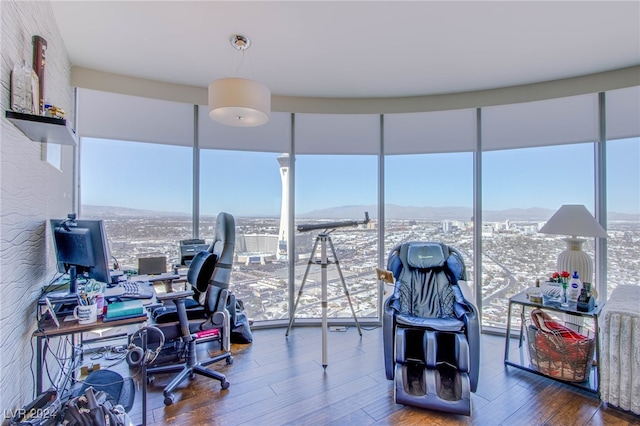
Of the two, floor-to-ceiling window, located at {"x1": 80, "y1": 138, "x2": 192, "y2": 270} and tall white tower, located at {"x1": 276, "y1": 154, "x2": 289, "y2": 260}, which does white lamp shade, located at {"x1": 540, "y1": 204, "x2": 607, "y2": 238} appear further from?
floor-to-ceiling window, located at {"x1": 80, "y1": 138, "x2": 192, "y2": 270}

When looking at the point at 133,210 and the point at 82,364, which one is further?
the point at 133,210

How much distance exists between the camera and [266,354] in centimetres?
298

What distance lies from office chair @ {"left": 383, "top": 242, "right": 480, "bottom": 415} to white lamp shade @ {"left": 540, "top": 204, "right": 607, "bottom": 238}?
2.93ft

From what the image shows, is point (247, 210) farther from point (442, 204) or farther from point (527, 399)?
point (527, 399)

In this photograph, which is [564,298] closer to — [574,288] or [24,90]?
[574,288]

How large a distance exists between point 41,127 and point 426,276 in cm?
325

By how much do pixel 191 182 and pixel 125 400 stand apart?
2191 mm

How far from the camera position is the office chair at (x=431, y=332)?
2.16 meters

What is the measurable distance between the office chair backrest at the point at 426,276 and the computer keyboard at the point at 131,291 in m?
2.20

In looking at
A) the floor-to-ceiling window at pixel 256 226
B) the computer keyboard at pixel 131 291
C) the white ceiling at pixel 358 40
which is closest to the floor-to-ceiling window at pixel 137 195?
the floor-to-ceiling window at pixel 256 226

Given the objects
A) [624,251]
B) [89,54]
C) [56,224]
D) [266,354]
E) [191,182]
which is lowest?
[266,354]

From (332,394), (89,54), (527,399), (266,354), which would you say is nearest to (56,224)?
(89,54)

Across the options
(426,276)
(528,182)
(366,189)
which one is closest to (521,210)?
(528,182)

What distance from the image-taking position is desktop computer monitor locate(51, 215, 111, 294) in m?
1.78
